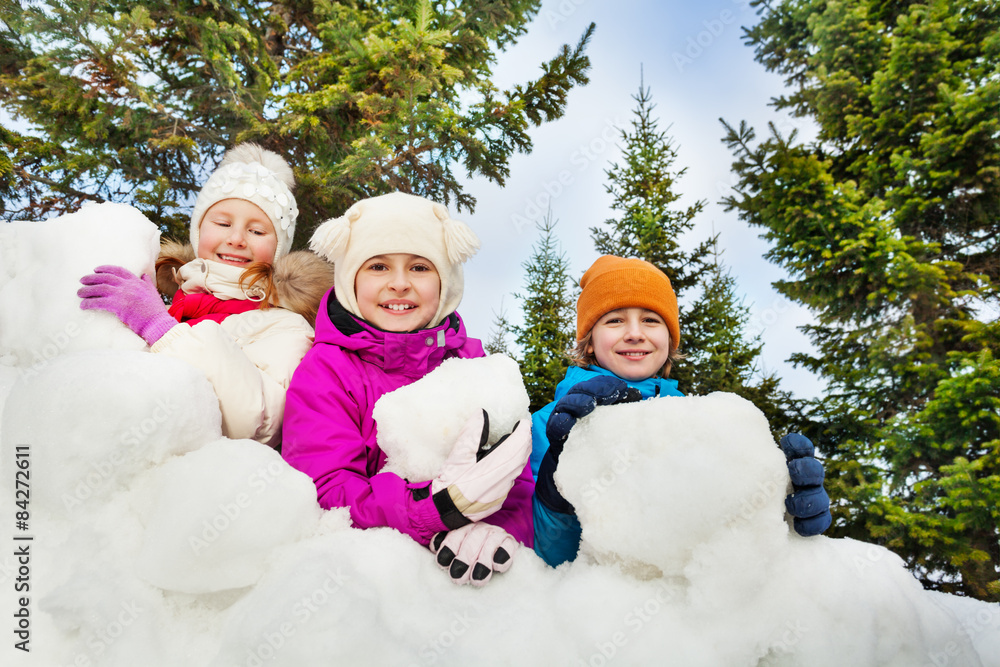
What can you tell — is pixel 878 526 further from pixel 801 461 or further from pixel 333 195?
pixel 333 195

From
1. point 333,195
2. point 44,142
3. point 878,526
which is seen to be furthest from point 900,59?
point 44,142

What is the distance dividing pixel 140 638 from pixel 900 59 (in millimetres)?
7644

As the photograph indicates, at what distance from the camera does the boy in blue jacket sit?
1256 mm

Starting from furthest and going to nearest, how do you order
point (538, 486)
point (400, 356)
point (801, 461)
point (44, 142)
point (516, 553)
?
point (44, 142) < point (400, 356) < point (538, 486) < point (516, 553) < point (801, 461)

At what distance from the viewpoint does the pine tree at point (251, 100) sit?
394 centimetres

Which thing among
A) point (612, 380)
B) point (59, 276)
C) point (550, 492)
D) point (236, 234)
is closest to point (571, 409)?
point (612, 380)

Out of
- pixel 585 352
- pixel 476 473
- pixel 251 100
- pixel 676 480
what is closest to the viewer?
pixel 676 480

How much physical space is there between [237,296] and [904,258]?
604 centimetres

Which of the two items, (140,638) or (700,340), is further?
(700,340)

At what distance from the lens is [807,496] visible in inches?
48.4

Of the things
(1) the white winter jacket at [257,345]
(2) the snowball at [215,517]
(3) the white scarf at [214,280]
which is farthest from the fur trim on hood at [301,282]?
(2) the snowball at [215,517]

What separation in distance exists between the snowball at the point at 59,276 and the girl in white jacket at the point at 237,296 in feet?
0.17

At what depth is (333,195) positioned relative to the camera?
4.61 metres

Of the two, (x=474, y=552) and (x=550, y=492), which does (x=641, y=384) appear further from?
(x=474, y=552)
